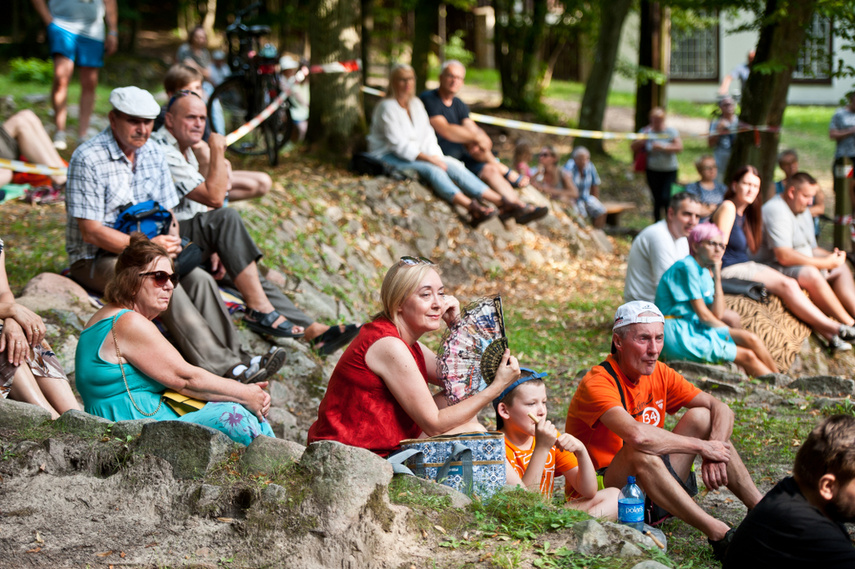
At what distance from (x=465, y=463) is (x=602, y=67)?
516 inches

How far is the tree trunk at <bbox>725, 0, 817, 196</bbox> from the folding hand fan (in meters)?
7.34

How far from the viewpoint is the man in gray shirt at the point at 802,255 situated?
305 inches

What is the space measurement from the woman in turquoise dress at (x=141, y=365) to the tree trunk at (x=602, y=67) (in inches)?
492

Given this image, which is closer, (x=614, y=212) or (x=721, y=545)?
(x=721, y=545)

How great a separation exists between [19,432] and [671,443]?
2839mm

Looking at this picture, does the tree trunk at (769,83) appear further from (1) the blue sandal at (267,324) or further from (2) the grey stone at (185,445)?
(2) the grey stone at (185,445)

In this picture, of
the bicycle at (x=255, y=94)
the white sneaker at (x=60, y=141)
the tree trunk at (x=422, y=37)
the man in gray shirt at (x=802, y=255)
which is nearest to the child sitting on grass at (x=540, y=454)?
the man in gray shirt at (x=802, y=255)

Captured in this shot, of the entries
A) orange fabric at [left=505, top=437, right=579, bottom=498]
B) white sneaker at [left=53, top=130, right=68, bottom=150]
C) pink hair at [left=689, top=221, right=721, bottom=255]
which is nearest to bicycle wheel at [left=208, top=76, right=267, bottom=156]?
white sneaker at [left=53, top=130, right=68, bottom=150]

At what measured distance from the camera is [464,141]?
1005cm

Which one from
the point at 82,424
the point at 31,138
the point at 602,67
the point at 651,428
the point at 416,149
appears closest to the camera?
the point at 82,424

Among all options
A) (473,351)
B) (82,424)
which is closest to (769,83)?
(473,351)

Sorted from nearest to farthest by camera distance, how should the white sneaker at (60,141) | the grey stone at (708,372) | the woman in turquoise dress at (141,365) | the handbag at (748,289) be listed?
the woman in turquoise dress at (141,365), the grey stone at (708,372), the handbag at (748,289), the white sneaker at (60,141)

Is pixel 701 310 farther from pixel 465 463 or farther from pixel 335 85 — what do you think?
pixel 335 85

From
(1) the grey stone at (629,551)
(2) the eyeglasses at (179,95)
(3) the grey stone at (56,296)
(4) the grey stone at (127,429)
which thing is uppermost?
(2) the eyeglasses at (179,95)
